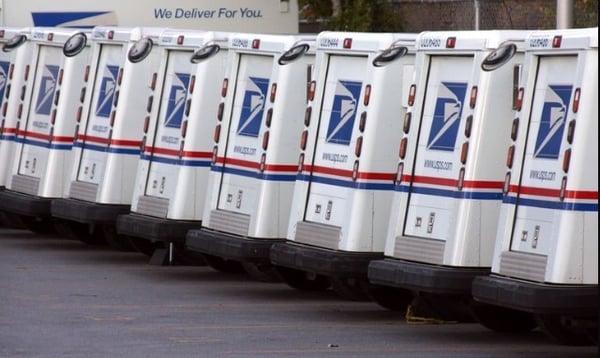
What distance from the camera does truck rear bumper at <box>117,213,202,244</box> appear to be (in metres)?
16.9

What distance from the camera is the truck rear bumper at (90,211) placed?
59.9 feet

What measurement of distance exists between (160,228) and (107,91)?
8.25 feet

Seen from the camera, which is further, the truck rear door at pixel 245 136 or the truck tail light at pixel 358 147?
the truck rear door at pixel 245 136

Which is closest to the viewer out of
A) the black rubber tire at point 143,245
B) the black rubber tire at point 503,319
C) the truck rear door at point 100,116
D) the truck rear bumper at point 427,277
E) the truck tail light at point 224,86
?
the truck rear bumper at point 427,277

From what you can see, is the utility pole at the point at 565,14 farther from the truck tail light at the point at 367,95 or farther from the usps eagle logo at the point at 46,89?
the usps eagle logo at the point at 46,89

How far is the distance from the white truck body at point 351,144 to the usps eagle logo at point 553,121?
198cm

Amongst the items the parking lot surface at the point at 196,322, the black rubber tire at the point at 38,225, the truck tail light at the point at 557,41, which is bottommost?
the parking lot surface at the point at 196,322

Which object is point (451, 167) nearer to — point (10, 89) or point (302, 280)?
point (302, 280)

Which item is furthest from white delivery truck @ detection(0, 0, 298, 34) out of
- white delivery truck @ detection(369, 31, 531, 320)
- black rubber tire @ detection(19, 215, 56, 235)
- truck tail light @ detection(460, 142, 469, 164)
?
truck tail light @ detection(460, 142, 469, 164)

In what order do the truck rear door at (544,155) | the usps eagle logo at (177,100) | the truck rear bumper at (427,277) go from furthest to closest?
the usps eagle logo at (177,100) → the truck rear bumper at (427,277) → the truck rear door at (544,155)

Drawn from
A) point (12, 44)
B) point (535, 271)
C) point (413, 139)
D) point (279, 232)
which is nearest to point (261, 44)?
point (279, 232)

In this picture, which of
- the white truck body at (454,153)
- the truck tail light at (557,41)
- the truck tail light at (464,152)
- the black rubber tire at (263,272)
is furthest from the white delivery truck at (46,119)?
the truck tail light at (557,41)

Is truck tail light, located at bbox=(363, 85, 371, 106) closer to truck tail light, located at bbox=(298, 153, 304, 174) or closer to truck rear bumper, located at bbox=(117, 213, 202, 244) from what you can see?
truck tail light, located at bbox=(298, 153, 304, 174)

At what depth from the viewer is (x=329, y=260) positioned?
Answer: 14062 millimetres
